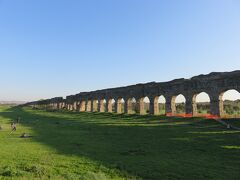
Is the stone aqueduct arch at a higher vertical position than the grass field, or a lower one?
higher

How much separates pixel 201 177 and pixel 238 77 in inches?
727

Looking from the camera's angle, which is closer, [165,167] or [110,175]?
[110,175]

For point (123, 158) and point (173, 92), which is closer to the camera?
point (123, 158)

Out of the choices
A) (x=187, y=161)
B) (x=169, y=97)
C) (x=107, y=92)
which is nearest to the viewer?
(x=187, y=161)

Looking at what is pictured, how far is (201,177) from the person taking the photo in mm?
8516

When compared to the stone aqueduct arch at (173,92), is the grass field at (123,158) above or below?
below

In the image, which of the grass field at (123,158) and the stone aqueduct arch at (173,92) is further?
the stone aqueduct arch at (173,92)

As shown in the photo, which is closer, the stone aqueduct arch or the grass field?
the grass field

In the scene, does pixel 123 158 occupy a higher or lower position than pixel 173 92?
lower

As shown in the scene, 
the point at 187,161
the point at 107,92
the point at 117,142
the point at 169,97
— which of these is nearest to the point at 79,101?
the point at 107,92

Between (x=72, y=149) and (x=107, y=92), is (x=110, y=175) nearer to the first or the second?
(x=72, y=149)

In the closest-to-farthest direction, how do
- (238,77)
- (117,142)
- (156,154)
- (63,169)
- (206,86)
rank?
(63,169) → (156,154) → (117,142) → (238,77) → (206,86)

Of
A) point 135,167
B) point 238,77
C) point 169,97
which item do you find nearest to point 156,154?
point 135,167

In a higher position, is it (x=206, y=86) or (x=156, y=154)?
(x=206, y=86)
